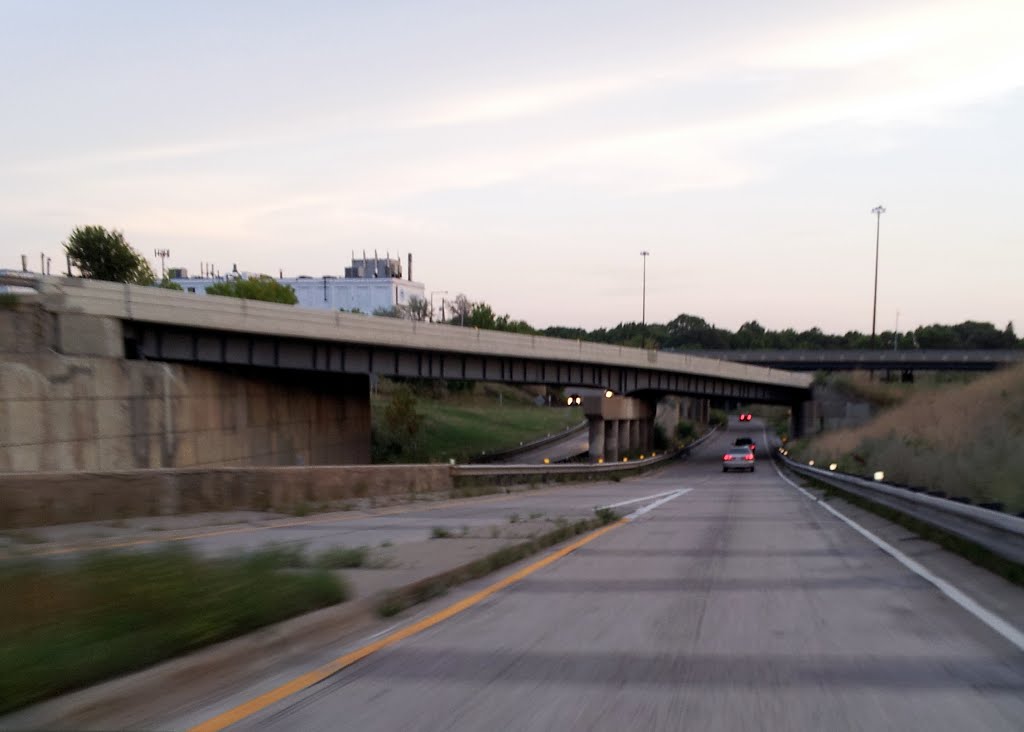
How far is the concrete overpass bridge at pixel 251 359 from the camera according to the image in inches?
1138

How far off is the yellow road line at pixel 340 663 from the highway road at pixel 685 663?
2.1 inches

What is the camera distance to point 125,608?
22.4 ft

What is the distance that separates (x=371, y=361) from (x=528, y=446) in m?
32.4

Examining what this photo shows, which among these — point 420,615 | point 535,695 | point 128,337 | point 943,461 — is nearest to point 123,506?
point 420,615

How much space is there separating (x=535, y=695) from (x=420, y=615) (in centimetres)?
276

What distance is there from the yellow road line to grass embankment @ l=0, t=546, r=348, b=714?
71 centimetres

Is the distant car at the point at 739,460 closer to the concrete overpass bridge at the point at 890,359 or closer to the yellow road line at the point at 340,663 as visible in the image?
the concrete overpass bridge at the point at 890,359

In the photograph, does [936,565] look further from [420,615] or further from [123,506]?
[123,506]

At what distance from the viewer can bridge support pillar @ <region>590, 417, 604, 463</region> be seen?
2408 inches

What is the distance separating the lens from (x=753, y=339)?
199 meters

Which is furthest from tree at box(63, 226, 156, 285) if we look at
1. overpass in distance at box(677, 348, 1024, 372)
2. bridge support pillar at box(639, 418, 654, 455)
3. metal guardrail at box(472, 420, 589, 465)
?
overpass in distance at box(677, 348, 1024, 372)

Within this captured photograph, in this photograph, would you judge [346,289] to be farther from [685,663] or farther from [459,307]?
[685,663]

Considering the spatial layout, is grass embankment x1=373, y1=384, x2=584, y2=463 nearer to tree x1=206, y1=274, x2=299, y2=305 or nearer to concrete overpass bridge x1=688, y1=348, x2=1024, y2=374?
tree x1=206, y1=274, x2=299, y2=305

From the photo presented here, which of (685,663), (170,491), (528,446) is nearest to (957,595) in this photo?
(685,663)
